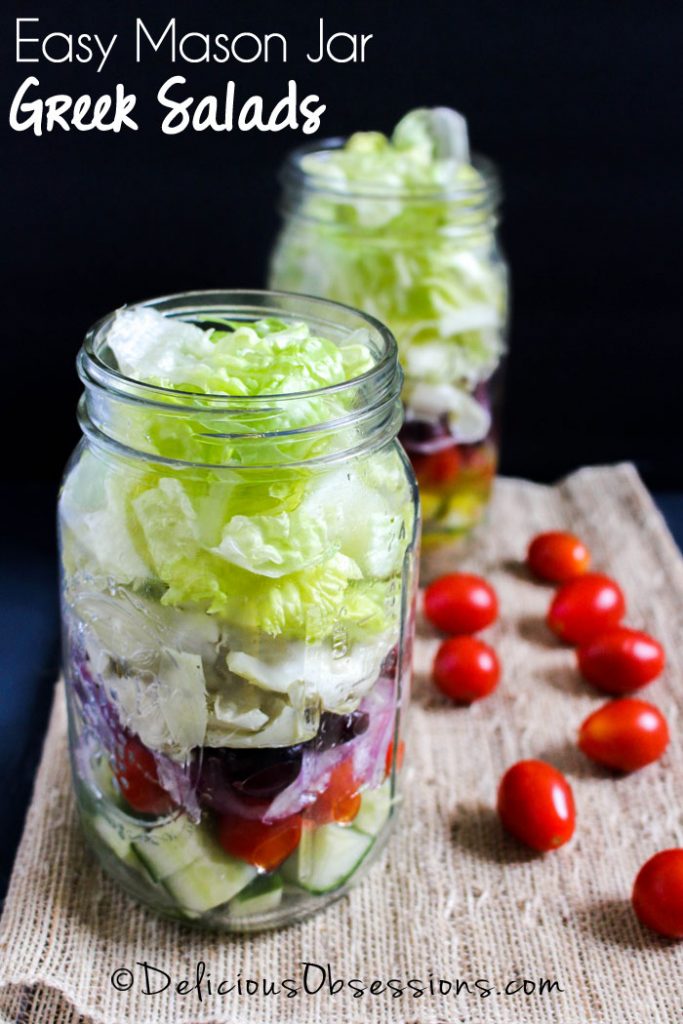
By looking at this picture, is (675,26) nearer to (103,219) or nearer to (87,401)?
(103,219)

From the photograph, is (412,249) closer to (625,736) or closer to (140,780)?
(625,736)

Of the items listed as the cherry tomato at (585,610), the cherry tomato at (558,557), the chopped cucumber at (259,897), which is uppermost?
the chopped cucumber at (259,897)

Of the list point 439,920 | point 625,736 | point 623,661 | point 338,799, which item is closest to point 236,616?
point 338,799

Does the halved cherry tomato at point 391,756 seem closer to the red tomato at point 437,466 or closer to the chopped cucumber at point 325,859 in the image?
the chopped cucumber at point 325,859

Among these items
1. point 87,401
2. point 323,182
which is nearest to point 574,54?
point 323,182

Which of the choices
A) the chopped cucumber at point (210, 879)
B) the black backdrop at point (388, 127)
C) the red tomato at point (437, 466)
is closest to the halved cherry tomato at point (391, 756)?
the chopped cucumber at point (210, 879)

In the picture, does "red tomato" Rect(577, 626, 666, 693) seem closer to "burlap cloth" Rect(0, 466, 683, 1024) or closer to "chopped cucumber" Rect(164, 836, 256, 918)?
"burlap cloth" Rect(0, 466, 683, 1024)

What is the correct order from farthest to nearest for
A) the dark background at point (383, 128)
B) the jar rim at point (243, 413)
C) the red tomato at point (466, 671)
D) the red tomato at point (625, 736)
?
1. the dark background at point (383, 128)
2. the red tomato at point (466, 671)
3. the red tomato at point (625, 736)
4. the jar rim at point (243, 413)
